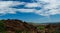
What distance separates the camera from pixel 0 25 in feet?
100

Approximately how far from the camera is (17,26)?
1247 inches

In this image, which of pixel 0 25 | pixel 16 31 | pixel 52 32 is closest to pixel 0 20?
pixel 0 25

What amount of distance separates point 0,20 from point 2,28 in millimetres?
1809

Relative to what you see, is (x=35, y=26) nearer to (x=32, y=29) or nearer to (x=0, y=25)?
(x=32, y=29)

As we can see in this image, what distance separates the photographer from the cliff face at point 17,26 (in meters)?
30.2

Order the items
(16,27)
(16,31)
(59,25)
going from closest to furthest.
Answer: (16,31), (16,27), (59,25)

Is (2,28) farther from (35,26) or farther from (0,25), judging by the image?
(35,26)

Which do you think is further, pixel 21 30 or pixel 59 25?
pixel 59 25

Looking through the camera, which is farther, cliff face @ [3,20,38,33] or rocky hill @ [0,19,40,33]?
cliff face @ [3,20,38,33]

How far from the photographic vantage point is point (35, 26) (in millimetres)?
32188

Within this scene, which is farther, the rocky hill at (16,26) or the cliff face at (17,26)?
the cliff face at (17,26)

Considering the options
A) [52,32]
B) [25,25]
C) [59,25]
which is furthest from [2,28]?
[59,25]

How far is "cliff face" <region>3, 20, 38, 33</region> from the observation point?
99.0ft

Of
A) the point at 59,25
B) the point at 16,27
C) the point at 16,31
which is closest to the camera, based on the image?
the point at 16,31
